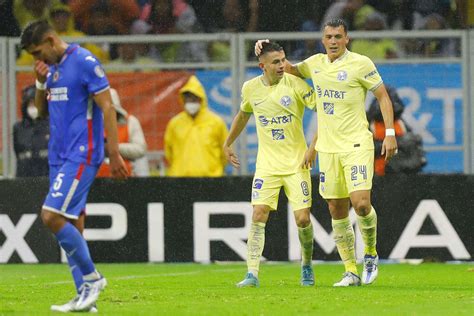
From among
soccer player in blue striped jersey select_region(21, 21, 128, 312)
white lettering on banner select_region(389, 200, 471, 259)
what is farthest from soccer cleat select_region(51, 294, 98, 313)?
white lettering on banner select_region(389, 200, 471, 259)

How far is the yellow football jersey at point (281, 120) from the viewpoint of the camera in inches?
492

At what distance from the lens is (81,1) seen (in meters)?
19.9

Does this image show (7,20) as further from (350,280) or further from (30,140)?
(350,280)

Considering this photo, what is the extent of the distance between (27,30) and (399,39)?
811 cm

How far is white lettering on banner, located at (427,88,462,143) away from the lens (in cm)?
1648

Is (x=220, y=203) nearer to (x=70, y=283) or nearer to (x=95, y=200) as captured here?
(x=95, y=200)

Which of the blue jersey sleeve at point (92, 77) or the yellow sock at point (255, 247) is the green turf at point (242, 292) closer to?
the yellow sock at point (255, 247)

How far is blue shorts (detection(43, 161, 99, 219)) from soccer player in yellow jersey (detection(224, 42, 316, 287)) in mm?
3169

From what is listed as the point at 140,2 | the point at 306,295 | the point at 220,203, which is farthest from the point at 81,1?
the point at 306,295

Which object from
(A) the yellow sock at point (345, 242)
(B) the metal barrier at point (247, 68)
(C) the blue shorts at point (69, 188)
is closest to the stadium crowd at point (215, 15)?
(B) the metal barrier at point (247, 68)

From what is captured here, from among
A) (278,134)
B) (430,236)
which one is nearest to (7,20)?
(430,236)

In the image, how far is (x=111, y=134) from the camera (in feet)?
30.4

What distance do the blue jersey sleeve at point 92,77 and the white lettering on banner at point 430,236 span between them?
7778mm

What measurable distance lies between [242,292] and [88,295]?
237 centimetres
